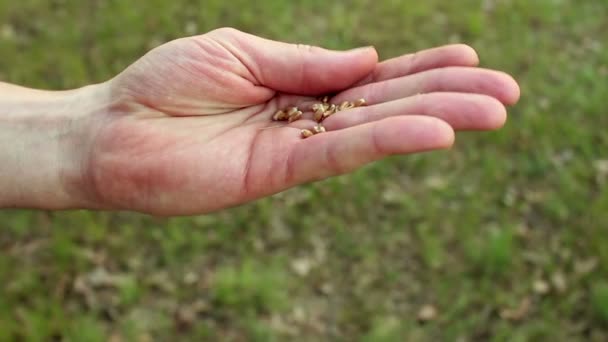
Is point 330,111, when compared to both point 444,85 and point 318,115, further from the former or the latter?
point 444,85

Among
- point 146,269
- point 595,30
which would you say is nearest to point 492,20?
point 595,30

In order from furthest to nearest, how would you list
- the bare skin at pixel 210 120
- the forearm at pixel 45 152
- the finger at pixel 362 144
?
1. the forearm at pixel 45 152
2. the bare skin at pixel 210 120
3. the finger at pixel 362 144

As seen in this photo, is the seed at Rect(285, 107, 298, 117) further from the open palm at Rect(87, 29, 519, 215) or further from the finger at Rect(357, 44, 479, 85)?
the finger at Rect(357, 44, 479, 85)

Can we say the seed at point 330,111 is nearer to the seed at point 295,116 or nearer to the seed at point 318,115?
the seed at point 318,115

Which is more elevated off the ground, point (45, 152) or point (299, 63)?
point (299, 63)

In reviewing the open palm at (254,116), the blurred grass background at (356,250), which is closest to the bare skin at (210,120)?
the open palm at (254,116)

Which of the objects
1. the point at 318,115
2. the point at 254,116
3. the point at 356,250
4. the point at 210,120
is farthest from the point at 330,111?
the point at 356,250
